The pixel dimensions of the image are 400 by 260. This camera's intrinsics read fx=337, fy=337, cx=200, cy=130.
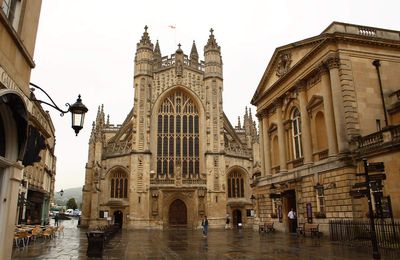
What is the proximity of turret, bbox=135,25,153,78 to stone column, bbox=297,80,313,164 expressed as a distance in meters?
25.1

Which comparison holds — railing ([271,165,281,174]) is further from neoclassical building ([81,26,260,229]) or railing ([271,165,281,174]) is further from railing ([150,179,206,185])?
railing ([150,179,206,185])

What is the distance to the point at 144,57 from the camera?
143 ft

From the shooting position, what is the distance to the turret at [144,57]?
4322 centimetres

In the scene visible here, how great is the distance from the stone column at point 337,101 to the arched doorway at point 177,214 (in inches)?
1023

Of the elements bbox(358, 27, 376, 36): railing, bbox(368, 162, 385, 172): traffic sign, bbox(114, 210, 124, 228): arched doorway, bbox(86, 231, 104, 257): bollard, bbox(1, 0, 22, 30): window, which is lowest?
bbox(86, 231, 104, 257): bollard

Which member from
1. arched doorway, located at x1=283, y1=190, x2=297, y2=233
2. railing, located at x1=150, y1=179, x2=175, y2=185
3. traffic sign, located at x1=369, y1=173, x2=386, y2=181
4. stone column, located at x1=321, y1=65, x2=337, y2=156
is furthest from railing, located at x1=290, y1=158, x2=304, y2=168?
railing, located at x1=150, y1=179, x2=175, y2=185

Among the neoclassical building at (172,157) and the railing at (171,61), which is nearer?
the neoclassical building at (172,157)

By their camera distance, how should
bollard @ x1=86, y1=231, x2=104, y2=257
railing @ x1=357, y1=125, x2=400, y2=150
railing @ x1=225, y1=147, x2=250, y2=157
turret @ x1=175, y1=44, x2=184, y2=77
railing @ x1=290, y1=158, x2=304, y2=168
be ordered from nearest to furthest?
bollard @ x1=86, y1=231, x2=104, y2=257
railing @ x1=357, y1=125, x2=400, y2=150
railing @ x1=290, y1=158, x2=304, y2=168
railing @ x1=225, y1=147, x2=250, y2=157
turret @ x1=175, y1=44, x2=184, y2=77

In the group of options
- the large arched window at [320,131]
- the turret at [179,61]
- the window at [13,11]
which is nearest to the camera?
the window at [13,11]

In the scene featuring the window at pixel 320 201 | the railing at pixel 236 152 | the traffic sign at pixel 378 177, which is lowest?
the window at pixel 320 201

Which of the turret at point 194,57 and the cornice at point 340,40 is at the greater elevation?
the turret at point 194,57

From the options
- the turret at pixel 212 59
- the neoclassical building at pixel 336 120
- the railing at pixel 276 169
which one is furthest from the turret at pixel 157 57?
the railing at pixel 276 169

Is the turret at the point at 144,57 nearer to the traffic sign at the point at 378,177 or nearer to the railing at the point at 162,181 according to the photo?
the railing at the point at 162,181

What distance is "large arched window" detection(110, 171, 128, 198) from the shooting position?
41.8m
